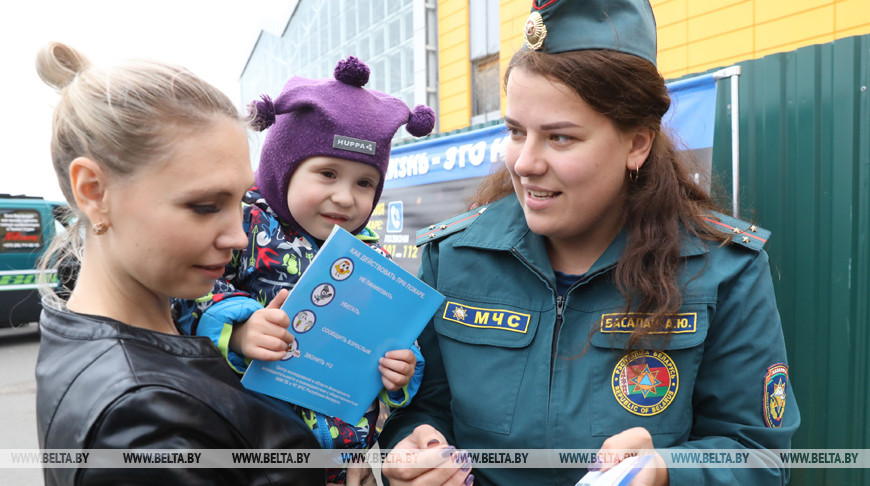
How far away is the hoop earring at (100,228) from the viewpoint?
1113 millimetres

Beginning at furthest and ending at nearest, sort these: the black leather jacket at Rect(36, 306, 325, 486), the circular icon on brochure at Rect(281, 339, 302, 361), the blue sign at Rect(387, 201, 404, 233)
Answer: the blue sign at Rect(387, 201, 404, 233), the circular icon on brochure at Rect(281, 339, 302, 361), the black leather jacket at Rect(36, 306, 325, 486)

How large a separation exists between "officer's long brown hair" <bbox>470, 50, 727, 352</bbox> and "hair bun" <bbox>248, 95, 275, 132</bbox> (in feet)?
2.66

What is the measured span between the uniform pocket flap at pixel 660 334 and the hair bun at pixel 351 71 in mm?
1220

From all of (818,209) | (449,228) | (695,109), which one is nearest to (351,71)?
(449,228)

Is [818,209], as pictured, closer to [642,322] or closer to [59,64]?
[642,322]

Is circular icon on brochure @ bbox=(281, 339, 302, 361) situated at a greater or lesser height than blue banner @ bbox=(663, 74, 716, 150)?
lesser

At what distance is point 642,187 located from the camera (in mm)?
1633

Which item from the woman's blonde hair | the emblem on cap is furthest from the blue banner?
the woman's blonde hair

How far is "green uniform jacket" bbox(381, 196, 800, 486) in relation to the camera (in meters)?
1.39

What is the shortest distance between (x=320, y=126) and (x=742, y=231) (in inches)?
53.8

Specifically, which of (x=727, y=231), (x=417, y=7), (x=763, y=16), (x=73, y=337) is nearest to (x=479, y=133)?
(x=727, y=231)

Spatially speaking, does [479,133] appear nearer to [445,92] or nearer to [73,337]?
[73,337]

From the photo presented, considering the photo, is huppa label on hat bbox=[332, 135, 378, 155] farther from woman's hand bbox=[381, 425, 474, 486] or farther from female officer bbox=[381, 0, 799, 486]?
woman's hand bbox=[381, 425, 474, 486]

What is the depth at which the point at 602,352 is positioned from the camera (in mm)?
1452
